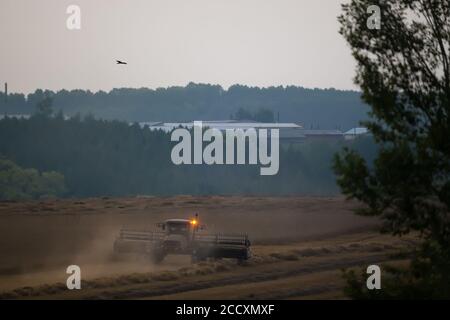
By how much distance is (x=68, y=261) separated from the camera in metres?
58.6

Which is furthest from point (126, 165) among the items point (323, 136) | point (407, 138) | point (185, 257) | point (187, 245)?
point (407, 138)

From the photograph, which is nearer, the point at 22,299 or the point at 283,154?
the point at 22,299

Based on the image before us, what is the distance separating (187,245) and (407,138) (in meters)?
25.6

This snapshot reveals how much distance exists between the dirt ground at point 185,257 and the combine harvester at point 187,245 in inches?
23.7

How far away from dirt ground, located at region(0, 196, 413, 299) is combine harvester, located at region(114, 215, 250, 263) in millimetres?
602

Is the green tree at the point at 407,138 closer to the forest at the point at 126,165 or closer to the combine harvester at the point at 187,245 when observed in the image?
the combine harvester at the point at 187,245

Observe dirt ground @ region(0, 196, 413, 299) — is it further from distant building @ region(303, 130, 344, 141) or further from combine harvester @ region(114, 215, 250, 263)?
distant building @ region(303, 130, 344, 141)

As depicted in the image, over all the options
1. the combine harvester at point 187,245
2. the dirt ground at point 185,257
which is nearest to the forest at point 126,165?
the dirt ground at point 185,257

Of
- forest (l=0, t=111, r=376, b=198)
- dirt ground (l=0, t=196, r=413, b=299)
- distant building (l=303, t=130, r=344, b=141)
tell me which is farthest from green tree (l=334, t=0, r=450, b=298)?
distant building (l=303, t=130, r=344, b=141)

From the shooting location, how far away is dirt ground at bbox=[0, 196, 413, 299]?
148ft

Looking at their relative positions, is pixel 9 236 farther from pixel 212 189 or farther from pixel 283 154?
pixel 283 154

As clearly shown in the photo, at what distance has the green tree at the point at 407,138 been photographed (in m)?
29.5

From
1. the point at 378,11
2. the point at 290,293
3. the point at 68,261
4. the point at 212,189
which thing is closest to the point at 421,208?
the point at 378,11
